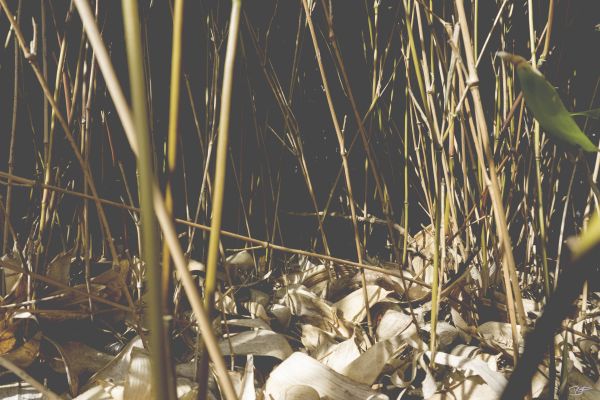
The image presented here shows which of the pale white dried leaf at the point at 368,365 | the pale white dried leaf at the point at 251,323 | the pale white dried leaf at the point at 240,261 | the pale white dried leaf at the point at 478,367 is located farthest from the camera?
the pale white dried leaf at the point at 240,261

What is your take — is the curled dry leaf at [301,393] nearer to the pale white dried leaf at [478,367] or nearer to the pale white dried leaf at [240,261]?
the pale white dried leaf at [478,367]

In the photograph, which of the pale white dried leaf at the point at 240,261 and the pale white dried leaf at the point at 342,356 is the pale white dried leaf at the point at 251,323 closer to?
the pale white dried leaf at the point at 342,356

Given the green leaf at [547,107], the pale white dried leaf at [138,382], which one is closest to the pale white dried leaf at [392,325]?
the pale white dried leaf at [138,382]

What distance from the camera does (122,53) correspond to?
2.95 ft

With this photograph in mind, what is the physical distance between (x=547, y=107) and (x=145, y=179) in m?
0.21

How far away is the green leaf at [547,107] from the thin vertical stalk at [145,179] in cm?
19

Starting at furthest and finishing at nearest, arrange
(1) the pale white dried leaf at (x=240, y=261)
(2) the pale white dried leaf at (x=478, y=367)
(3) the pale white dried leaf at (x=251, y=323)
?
(1) the pale white dried leaf at (x=240, y=261) → (3) the pale white dried leaf at (x=251, y=323) → (2) the pale white dried leaf at (x=478, y=367)

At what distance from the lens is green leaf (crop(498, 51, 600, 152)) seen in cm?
25

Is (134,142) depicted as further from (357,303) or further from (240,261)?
(240,261)

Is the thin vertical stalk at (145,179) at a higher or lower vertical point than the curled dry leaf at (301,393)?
higher

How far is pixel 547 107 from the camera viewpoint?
9.9 inches

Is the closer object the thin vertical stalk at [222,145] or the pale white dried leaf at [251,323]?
the thin vertical stalk at [222,145]

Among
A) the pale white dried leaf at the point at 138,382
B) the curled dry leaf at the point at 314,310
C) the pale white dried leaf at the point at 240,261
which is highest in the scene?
the pale white dried leaf at the point at 138,382

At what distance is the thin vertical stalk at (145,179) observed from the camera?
0.61ft
